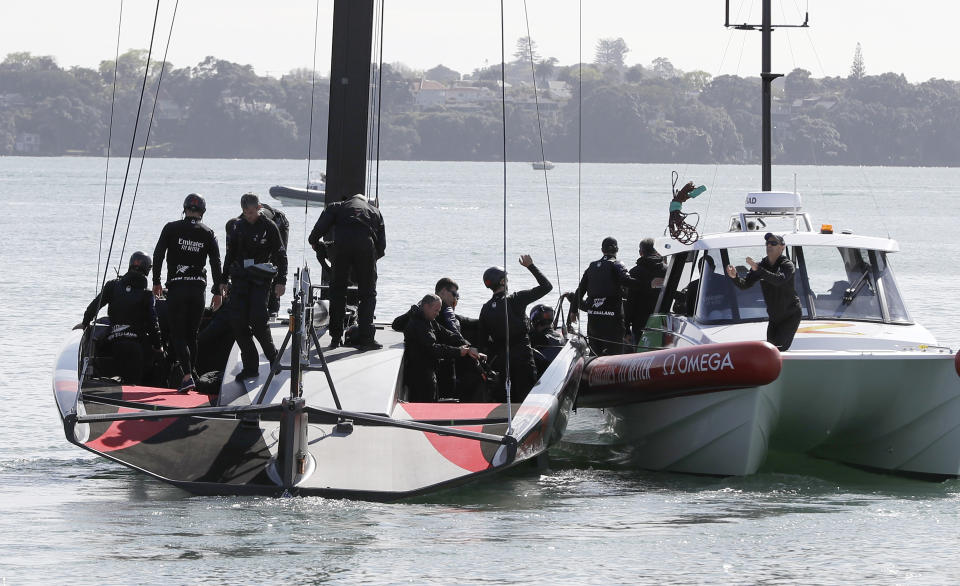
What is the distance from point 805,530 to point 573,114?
137 m

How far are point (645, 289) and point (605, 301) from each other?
779mm

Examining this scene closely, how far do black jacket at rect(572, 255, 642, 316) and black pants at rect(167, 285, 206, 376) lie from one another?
3.90 m

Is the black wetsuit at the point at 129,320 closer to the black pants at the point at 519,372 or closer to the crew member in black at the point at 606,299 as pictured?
the black pants at the point at 519,372

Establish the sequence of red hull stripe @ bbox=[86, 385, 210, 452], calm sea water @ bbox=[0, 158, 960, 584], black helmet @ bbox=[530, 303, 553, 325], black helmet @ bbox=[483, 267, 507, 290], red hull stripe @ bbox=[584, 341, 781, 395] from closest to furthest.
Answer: calm sea water @ bbox=[0, 158, 960, 584]
red hull stripe @ bbox=[86, 385, 210, 452]
red hull stripe @ bbox=[584, 341, 781, 395]
black helmet @ bbox=[483, 267, 507, 290]
black helmet @ bbox=[530, 303, 553, 325]

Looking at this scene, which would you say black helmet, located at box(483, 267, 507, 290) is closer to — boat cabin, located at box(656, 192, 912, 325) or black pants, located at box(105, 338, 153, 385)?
boat cabin, located at box(656, 192, 912, 325)

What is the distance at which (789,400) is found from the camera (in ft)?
36.2

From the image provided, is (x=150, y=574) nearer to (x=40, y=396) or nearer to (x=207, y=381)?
(x=207, y=381)

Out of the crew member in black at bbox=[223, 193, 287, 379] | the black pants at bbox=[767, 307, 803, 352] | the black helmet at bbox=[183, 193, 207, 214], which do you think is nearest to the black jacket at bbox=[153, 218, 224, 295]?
the black helmet at bbox=[183, 193, 207, 214]

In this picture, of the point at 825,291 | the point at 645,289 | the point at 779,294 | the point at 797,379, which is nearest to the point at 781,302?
the point at 779,294

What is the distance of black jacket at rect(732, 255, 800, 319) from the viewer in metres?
11.2

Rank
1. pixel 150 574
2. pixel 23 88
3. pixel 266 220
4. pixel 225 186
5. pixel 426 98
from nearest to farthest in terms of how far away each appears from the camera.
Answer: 1. pixel 150 574
2. pixel 266 220
3. pixel 225 186
4. pixel 23 88
5. pixel 426 98

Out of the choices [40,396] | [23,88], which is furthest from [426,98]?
[40,396]

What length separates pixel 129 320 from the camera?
11945 mm

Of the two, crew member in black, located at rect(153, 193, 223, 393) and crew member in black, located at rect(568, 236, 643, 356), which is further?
crew member in black, located at rect(568, 236, 643, 356)
